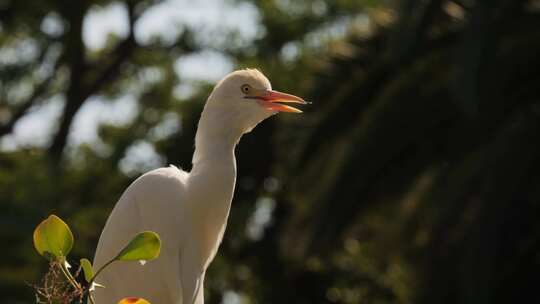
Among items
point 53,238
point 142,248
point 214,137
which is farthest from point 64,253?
point 214,137

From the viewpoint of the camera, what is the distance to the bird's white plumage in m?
5.25

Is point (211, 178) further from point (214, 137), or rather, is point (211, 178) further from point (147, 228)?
point (147, 228)

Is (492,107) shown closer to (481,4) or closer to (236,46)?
(481,4)

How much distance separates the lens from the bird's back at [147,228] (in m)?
5.21

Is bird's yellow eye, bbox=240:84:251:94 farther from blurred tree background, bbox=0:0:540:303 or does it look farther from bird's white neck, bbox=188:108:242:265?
blurred tree background, bbox=0:0:540:303

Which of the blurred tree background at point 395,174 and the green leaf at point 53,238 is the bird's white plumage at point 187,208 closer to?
the green leaf at point 53,238

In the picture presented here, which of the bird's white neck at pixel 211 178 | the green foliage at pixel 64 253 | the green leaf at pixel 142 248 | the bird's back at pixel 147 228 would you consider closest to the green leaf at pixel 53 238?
the green foliage at pixel 64 253

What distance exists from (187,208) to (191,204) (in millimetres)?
24

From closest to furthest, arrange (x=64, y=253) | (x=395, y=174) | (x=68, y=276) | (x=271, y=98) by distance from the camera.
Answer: (x=68, y=276), (x=64, y=253), (x=271, y=98), (x=395, y=174)

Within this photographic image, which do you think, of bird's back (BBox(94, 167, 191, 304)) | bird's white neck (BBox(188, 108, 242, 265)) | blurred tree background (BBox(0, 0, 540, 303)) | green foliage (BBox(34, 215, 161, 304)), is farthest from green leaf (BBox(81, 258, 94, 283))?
blurred tree background (BBox(0, 0, 540, 303))

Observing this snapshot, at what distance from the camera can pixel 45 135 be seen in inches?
787

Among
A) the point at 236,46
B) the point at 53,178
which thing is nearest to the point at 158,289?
the point at 53,178

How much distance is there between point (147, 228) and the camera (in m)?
5.30

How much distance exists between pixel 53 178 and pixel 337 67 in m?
6.49
